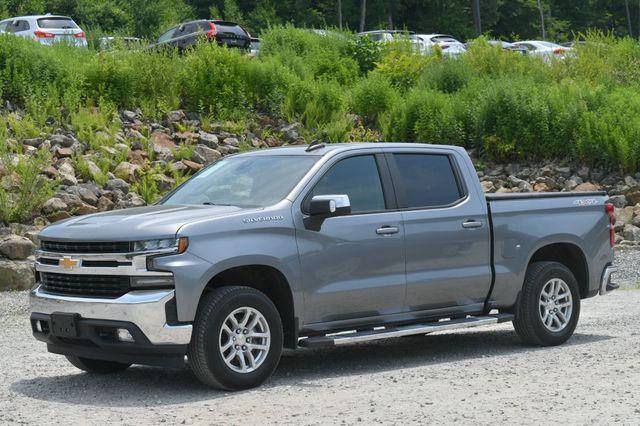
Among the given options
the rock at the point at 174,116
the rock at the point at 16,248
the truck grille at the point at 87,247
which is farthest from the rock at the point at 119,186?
the truck grille at the point at 87,247

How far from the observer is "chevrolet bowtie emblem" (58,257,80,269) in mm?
8469

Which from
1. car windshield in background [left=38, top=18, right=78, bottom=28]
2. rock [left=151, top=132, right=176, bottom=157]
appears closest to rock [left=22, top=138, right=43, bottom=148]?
rock [left=151, top=132, right=176, bottom=157]

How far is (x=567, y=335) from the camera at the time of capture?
35.6 ft

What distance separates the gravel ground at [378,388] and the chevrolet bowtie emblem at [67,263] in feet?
3.17

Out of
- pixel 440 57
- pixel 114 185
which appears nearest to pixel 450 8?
pixel 440 57

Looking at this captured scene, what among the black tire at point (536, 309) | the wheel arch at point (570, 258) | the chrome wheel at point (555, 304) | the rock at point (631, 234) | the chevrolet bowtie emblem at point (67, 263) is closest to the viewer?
the chevrolet bowtie emblem at point (67, 263)

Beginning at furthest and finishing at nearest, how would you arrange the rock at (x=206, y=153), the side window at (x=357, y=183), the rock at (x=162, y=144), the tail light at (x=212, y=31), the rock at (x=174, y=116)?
the tail light at (x=212, y=31) < the rock at (x=174, y=116) < the rock at (x=206, y=153) < the rock at (x=162, y=144) < the side window at (x=357, y=183)

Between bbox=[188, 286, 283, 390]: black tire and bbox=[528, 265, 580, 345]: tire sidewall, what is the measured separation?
3077mm

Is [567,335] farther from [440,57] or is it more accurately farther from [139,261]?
[440,57]

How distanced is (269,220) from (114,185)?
10.2 metres

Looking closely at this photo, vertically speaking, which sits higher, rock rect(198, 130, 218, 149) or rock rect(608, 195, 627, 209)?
rock rect(198, 130, 218, 149)

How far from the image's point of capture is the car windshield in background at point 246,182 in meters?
9.23

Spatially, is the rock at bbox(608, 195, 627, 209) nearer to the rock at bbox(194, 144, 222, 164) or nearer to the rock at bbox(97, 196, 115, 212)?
the rock at bbox(194, 144, 222, 164)

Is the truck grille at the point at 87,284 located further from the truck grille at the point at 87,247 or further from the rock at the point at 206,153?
the rock at the point at 206,153
